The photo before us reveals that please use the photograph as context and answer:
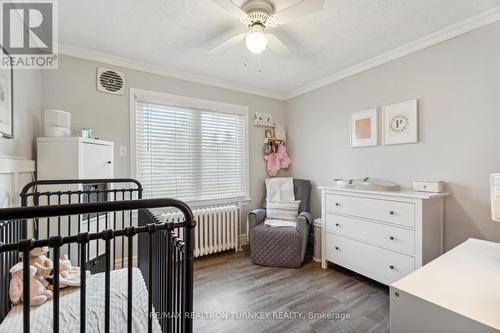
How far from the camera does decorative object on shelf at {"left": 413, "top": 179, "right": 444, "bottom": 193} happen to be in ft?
6.68

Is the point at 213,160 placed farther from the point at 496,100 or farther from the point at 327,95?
the point at 496,100

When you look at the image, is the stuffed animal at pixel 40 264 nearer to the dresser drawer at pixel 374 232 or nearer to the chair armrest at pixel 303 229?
the chair armrest at pixel 303 229

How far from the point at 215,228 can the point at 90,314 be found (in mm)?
2046

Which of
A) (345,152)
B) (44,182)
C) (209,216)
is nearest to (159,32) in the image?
(44,182)

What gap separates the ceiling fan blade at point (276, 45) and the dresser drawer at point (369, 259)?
1.94 metres

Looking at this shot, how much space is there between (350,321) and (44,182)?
237 centimetres

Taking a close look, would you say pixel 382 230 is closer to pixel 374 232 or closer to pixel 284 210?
pixel 374 232

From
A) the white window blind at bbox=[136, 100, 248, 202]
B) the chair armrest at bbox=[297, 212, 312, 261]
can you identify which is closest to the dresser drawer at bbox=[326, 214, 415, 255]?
the chair armrest at bbox=[297, 212, 312, 261]

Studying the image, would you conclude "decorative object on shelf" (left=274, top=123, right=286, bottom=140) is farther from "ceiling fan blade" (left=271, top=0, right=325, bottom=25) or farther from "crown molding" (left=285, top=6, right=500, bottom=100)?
"ceiling fan blade" (left=271, top=0, right=325, bottom=25)

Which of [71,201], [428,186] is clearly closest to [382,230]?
[428,186]

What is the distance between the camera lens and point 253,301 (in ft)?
6.66

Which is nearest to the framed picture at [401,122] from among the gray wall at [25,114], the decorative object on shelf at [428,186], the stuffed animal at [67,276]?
the decorative object on shelf at [428,186]

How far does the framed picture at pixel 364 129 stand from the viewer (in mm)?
2601

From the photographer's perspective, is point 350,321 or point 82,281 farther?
point 350,321
